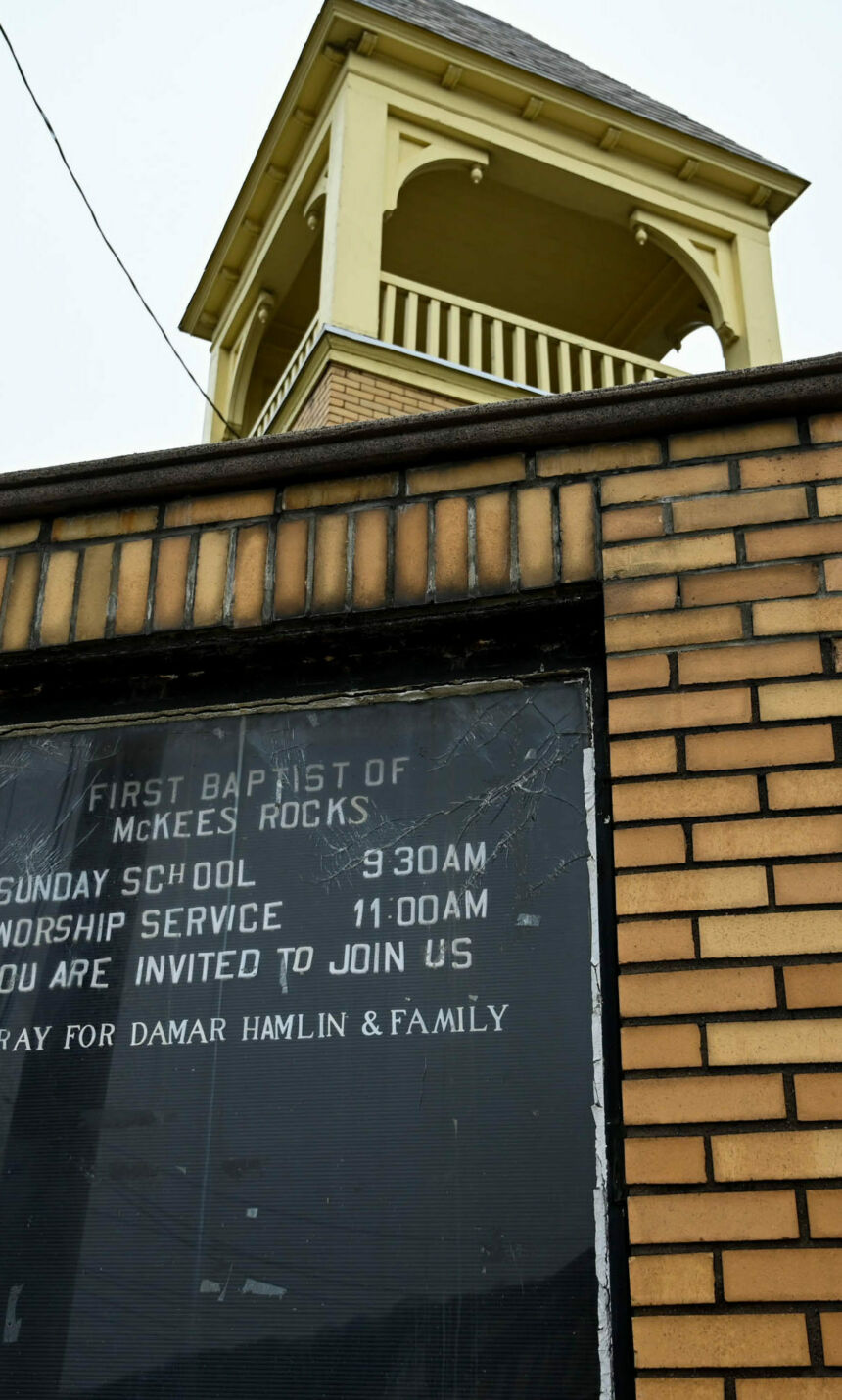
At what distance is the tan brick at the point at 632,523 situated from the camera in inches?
112

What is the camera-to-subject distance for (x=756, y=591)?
2.73 metres

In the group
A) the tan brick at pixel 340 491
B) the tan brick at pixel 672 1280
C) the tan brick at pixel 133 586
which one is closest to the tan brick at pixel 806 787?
the tan brick at pixel 672 1280

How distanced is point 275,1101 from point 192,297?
11.9 m

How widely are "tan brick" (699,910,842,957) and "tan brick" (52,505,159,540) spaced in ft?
4.95

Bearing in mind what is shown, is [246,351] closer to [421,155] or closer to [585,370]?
[421,155]

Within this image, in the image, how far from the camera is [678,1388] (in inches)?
84.5

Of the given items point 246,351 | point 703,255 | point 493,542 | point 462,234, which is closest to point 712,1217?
point 493,542

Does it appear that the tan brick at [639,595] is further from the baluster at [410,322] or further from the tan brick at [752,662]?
the baluster at [410,322]

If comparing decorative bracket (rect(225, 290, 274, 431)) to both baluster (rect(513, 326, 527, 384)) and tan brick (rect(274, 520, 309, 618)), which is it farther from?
tan brick (rect(274, 520, 309, 618))

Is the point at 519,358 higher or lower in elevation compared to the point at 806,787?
higher

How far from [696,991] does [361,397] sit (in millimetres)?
7749

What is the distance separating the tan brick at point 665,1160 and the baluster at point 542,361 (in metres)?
8.64

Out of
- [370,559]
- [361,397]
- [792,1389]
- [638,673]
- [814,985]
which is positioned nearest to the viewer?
[792,1389]

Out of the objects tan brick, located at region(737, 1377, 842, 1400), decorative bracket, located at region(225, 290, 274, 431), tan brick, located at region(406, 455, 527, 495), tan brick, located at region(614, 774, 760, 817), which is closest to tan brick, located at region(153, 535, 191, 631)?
tan brick, located at region(406, 455, 527, 495)
